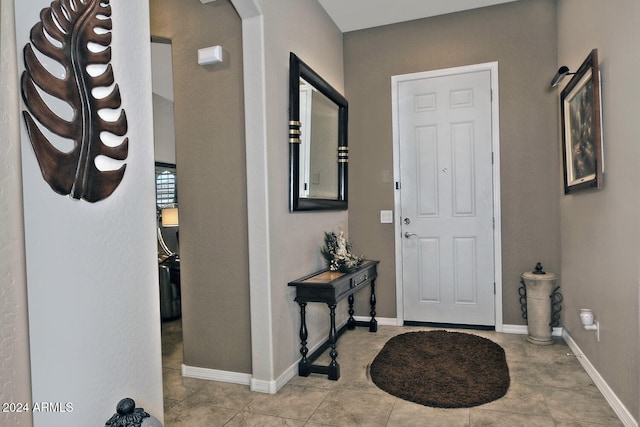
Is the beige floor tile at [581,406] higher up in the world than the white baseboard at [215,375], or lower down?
lower down

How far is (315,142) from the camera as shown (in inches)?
138

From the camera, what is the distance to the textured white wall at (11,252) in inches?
45.1

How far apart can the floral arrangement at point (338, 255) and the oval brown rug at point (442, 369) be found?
2.39ft

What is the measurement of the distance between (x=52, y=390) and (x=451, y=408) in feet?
6.72

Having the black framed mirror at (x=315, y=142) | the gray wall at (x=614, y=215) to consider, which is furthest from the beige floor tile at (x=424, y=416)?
the black framed mirror at (x=315, y=142)

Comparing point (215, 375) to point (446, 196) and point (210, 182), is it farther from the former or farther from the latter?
point (446, 196)

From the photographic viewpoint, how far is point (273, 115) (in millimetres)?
2850

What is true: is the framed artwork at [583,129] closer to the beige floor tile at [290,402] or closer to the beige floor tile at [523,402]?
the beige floor tile at [523,402]

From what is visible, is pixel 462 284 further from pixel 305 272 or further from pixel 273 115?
pixel 273 115

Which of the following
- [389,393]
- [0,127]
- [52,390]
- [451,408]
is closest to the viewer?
[0,127]

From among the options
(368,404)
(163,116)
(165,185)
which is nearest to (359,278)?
(368,404)

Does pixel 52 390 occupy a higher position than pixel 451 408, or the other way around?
pixel 52 390

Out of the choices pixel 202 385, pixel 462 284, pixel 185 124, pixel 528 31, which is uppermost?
pixel 528 31

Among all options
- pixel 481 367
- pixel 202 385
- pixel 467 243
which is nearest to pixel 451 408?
pixel 481 367
